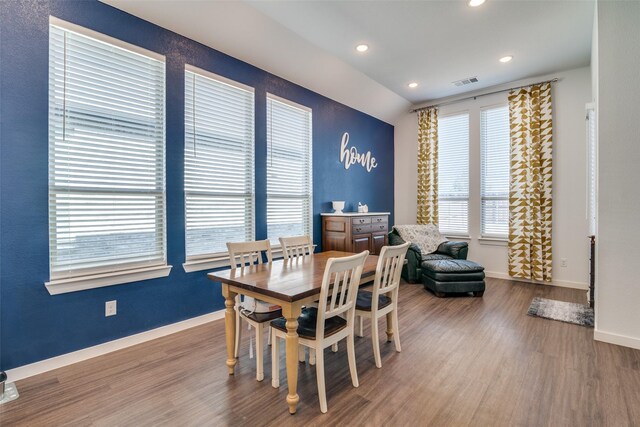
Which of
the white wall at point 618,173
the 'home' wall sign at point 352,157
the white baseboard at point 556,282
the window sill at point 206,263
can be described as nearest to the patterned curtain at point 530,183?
the white baseboard at point 556,282

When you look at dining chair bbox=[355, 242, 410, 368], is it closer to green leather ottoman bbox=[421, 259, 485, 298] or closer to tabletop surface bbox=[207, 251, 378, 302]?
tabletop surface bbox=[207, 251, 378, 302]

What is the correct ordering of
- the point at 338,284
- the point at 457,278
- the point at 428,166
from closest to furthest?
1. the point at 338,284
2. the point at 457,278
3. the point at 428,166

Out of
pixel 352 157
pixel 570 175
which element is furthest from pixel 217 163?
pixel 570 175

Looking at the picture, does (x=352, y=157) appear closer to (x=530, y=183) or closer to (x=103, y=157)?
(x=530, y=183)

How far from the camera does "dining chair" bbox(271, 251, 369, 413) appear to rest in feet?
5.96

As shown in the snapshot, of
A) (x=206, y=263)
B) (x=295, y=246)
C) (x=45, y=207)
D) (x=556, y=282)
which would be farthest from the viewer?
(x=556, y=282)

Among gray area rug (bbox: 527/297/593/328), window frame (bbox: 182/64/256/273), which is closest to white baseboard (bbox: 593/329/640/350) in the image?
gray area rug (bbox: 527/297/593/328)

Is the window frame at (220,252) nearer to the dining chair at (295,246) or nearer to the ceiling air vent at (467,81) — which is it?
the dining chair at (295,246)

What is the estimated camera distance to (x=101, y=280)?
99.8 inches

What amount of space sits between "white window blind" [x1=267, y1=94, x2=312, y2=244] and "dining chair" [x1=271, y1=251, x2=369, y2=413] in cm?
205

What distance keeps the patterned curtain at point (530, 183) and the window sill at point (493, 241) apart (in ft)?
0.46

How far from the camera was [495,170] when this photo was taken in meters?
5.12

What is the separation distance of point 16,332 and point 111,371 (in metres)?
0.70

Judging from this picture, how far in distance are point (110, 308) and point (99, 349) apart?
325 mm
